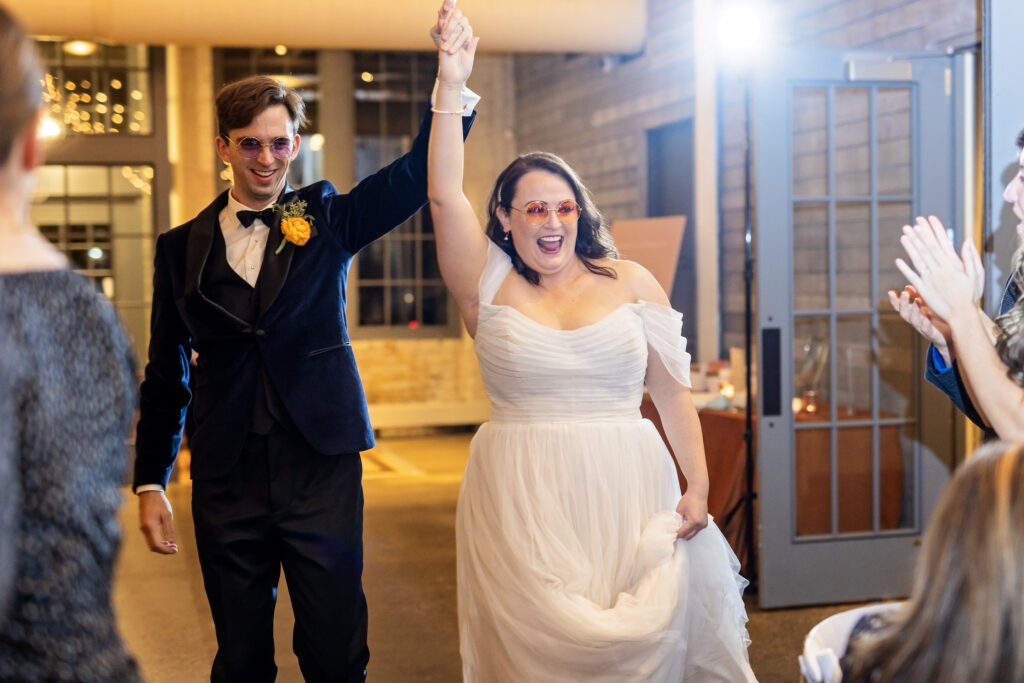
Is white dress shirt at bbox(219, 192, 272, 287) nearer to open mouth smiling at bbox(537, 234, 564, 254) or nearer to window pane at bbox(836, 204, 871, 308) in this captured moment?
open mouth smiling at bbox(537, 234, 564, 254)

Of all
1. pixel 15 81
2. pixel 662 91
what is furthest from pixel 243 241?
pixel 662 91

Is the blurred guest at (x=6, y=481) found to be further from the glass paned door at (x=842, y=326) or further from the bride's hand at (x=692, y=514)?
the glass paned door at (x=842, y=326)

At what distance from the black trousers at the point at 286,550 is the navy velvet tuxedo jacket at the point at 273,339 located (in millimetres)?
56

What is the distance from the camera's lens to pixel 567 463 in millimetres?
2434

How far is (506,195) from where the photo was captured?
2.57 metres

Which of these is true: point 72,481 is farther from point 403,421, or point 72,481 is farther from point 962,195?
point 403,421

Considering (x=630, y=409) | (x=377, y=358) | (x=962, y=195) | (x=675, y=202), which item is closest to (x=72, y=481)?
(x=630, y=409)

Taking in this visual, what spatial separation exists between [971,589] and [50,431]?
0.99 meters

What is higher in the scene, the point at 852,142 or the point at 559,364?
the point at 852,142

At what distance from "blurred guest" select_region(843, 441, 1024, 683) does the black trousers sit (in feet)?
4.46

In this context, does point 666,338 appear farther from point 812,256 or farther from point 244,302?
point 812,256

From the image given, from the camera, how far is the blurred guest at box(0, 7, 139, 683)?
3.87 feet

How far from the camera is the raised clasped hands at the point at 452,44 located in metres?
2.27

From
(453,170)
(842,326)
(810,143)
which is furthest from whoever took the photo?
(842,326)
